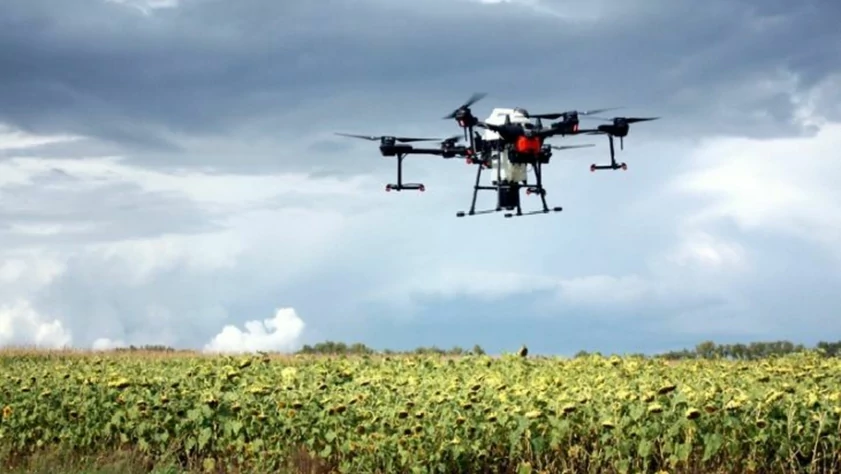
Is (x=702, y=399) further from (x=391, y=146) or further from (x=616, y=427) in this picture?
(x=391, y=146)

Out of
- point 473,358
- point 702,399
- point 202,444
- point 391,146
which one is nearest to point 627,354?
point 473,358

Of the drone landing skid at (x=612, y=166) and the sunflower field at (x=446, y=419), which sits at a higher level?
the drone landing skid at (x=612, y=166)

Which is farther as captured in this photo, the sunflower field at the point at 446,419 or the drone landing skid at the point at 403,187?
the drone landing skid at the point at 403,187

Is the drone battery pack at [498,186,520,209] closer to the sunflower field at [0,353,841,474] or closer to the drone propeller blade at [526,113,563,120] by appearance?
the drone propeller blade at [526,113,563,120]

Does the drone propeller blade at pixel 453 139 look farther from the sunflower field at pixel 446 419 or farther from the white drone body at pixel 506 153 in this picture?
the sunflower field at pixel 446 419

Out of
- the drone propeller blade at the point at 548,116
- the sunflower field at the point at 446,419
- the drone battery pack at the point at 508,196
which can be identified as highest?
the drone propeller blade at the point at 548,116

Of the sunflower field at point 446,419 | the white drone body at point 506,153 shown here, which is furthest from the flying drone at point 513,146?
the sunflower field at point 446,419
